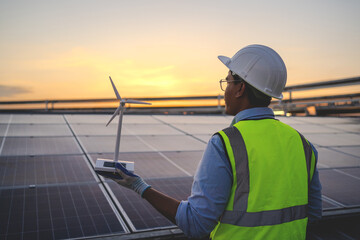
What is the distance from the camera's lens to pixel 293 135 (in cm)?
227

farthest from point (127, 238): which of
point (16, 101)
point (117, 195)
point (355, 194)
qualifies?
point (16, 101)

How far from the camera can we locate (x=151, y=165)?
254 inches

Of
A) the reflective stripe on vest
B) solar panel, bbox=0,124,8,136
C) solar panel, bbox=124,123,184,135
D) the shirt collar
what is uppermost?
the shirt collar

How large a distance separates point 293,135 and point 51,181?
4.11 metres

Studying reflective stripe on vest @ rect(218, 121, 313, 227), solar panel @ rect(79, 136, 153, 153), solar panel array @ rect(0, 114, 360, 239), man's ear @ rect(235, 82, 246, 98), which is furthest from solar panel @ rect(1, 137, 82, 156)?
reflective stripe on vest @ rect(218, 121, 313, 227)

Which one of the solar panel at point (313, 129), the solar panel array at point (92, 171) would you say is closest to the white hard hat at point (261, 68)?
the solar panel array at point (92, 171)

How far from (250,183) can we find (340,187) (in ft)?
14.9

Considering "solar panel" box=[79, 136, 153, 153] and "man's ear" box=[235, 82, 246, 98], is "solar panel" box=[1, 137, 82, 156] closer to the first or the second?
"solar panel" box=[79, 136, 153, 153]

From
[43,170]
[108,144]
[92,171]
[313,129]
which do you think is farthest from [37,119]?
[313,129]

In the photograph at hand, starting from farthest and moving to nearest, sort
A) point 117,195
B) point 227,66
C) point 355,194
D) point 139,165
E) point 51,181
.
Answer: point 139,165, point 355,194, point 51,181, point 117,195, point 227,66

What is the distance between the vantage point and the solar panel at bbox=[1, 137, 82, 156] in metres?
6.77

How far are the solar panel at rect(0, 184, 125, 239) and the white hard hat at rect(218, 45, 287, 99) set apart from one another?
2.43 meters

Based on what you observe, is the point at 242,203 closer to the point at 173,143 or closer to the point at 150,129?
A: the point at 173,143

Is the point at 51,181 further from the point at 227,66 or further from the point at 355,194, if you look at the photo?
the point at 355,194
